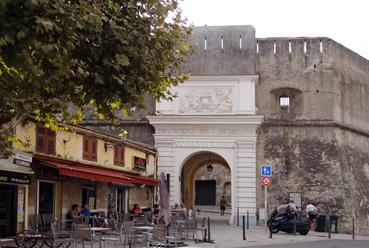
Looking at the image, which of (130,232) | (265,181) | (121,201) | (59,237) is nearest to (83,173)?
(130,232)

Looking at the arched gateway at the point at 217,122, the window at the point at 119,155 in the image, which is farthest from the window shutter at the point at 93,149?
the arched gateway at the point at 217,122

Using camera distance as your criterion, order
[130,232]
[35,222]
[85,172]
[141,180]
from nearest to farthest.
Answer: [130,232], [35,222], [85,172], [141,180]

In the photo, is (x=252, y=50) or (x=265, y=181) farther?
(x=252, y=50)

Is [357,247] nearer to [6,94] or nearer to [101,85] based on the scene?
[101,85]

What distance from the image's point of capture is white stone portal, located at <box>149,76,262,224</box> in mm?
32781

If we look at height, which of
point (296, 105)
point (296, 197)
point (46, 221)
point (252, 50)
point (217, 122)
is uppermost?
point (252, 50)

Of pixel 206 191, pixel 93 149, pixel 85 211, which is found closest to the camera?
pixel 85 211

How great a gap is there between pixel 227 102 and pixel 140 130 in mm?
4864

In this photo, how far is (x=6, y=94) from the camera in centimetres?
1064

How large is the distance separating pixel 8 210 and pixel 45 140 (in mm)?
2875

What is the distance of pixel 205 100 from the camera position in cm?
3322

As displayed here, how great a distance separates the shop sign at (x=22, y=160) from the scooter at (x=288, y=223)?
453 inches

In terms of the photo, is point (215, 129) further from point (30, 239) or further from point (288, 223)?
point (30, 239)

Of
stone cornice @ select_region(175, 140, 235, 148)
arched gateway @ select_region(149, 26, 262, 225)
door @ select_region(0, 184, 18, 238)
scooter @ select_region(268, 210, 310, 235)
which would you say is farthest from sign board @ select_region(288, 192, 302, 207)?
door @ select_region(0, 184, 18, 238)
